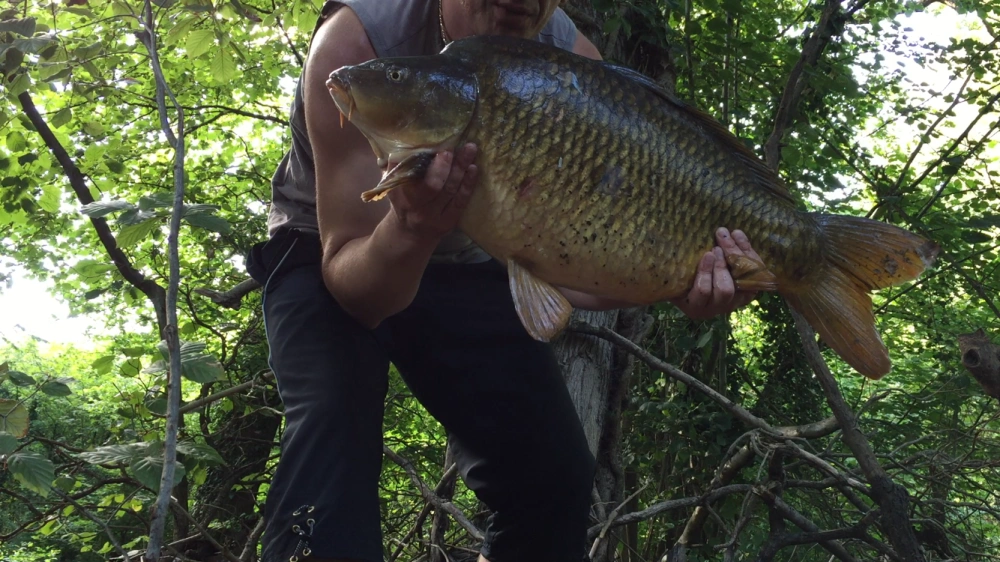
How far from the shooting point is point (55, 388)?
2449mm

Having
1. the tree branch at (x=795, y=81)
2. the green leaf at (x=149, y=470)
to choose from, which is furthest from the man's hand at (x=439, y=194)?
the tree branch at (x=795, y=81)

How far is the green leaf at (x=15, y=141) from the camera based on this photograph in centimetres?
385

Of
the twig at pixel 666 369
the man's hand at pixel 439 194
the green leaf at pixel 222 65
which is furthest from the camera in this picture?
the green leaf at pixel 222 65

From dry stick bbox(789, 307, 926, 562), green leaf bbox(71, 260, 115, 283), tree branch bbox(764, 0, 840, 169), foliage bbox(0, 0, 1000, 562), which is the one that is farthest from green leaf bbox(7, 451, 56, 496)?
tree branch bbox(764, 0, 840, 169)

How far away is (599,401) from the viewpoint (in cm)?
280

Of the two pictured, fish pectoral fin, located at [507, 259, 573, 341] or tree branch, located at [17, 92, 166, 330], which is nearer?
fish pectoral fin, located at [507, 259, 573, 341]

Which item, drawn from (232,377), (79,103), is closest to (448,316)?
(232,377)

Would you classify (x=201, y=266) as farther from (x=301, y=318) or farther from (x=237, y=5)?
(x=301, y=318)

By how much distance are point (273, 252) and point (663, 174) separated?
947 mm

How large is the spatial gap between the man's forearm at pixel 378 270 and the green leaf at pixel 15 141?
2924 millimetres

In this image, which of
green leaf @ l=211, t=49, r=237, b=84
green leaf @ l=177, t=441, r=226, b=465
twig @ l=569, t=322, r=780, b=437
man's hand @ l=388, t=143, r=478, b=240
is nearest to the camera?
man's hand @ l=388, t=143, r=478, b=240

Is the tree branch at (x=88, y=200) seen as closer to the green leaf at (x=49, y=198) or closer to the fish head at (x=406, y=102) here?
the fish head at (x=406, y=102)

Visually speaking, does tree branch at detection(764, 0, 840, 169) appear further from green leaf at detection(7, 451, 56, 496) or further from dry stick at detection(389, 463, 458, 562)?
green leaf at detection(7, 451, 56, 496)

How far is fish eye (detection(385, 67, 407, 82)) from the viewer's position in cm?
145
